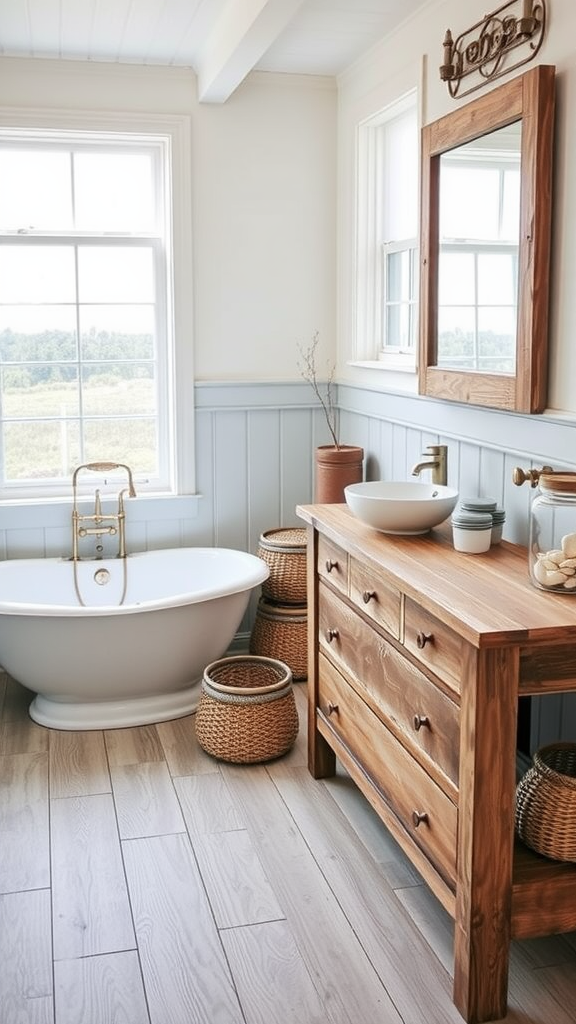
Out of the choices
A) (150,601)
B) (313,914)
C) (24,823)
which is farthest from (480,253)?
(24,823)

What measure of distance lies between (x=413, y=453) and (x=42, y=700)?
1660 millimetres

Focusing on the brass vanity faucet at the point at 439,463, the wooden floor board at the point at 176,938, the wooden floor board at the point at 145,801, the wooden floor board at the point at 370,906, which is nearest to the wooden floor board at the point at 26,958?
the wooden floor board at the point at 176,938

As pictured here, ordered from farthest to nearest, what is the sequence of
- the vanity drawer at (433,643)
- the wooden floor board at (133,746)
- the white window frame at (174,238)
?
1. the white window frame at (174,238)
2. the wooden floor board at (133,746)
3. the vanity drawer at (433,643)

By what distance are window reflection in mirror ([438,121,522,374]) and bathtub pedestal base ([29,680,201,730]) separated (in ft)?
5.34

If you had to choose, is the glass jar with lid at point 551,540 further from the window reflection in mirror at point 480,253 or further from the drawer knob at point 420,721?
the window reflection in mirror at point 480,253

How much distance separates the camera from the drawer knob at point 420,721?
7.53 feet

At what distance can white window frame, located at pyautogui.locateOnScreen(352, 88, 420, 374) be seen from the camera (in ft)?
13.5

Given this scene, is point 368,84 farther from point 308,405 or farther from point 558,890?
point 558,890

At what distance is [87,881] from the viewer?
2.70 m

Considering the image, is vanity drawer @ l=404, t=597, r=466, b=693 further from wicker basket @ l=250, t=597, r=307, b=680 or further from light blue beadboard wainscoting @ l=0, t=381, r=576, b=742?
wicker basket @ l=250, t=597, r=307, b=680

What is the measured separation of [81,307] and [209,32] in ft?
4.03

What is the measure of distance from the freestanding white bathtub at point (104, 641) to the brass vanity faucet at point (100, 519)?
0.13 metres

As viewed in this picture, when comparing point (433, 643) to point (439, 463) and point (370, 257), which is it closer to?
point (439, 463)

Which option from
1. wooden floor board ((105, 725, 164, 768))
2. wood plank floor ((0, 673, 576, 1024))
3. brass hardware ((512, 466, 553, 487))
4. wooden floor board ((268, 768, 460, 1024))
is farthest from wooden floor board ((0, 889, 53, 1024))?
brass hardware ((512, 466, 553, 487))
